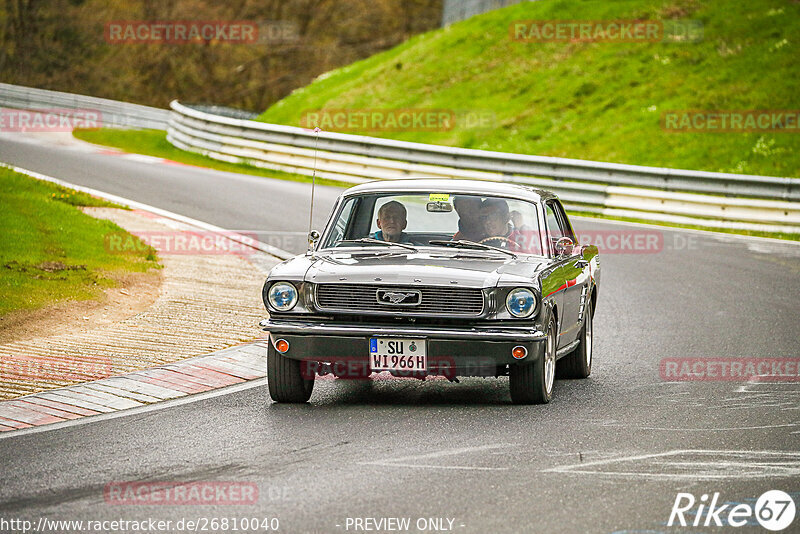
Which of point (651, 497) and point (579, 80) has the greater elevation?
point (579, 80)

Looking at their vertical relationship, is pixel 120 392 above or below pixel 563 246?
below

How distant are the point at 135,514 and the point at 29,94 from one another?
35942mm

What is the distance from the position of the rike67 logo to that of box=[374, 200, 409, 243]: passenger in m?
3.63

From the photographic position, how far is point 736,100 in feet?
89.2

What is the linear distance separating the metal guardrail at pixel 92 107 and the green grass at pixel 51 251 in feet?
62.2

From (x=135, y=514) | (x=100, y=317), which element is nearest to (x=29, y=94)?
(x=100, y=317)

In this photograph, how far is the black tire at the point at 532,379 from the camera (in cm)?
782

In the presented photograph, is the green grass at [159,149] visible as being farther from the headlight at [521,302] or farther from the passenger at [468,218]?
the headlight at [521,302]

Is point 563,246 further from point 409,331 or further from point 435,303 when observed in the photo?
point 409,331

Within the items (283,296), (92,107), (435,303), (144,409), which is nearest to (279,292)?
(283,296)

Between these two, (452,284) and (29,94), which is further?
(29,94)

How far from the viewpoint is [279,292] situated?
787 cm

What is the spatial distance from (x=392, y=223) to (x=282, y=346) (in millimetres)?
1615

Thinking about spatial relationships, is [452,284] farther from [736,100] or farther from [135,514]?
[736,100]
